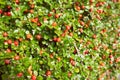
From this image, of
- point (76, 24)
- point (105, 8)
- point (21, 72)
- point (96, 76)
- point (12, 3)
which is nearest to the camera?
point (21, 72)

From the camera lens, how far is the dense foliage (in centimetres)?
276

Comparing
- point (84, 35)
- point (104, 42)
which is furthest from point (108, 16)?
point (84, 35)

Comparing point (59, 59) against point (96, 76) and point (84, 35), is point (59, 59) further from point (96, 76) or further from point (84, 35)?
point (96, 76)

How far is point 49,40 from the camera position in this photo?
2.97 meters

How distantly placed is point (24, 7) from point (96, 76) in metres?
1.38

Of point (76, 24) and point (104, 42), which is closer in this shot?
point (76, 24)

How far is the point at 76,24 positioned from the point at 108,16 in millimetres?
974

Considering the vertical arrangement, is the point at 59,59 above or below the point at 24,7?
below

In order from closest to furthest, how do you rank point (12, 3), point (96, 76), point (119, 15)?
point (12, 3)
point (96, 76)
point (119, 15)

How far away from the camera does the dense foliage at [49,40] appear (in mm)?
2764

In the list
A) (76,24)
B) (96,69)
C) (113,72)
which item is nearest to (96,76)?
(96,69)

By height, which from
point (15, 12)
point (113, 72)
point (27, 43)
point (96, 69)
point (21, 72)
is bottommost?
point (113, 72)

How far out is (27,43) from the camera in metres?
2.84

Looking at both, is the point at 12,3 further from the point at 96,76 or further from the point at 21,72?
the point at 96,76
